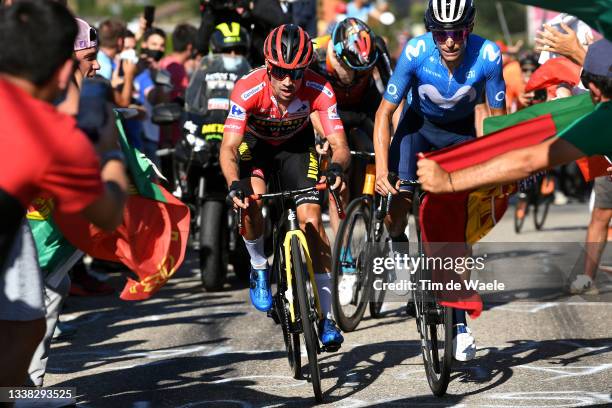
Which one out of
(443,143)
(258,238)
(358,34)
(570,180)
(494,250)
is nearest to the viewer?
(258,238)

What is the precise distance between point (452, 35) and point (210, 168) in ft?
14.8

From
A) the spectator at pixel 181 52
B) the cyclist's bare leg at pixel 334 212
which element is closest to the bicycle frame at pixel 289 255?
the cyclist's bare leg at pixel 334 212

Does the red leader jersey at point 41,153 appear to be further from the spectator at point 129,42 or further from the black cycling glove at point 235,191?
the spectator at point 129,42

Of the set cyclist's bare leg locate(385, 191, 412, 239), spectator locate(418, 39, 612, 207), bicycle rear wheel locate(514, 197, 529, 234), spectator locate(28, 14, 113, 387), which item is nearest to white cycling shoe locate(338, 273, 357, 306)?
cyclist's bare leg locate(385, 191, 412, 239)

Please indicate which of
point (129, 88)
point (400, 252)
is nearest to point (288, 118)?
point (400, 252)

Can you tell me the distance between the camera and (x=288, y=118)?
8.46 m

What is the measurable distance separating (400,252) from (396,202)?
545mm

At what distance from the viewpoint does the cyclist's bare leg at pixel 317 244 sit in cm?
810

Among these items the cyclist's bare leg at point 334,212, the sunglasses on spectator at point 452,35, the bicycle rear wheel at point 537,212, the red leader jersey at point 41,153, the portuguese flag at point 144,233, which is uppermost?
the sunglasses on spectator at point 452,35

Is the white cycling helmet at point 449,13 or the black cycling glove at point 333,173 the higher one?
the white cycling helmet at point 449,13

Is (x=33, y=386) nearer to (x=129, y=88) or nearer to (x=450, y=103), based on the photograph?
(x=450, y=103)

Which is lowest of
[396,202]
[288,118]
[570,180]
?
[570,180]

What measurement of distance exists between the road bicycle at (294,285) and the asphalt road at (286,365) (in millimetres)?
292

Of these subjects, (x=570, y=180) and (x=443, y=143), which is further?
(x=570, y=180)
